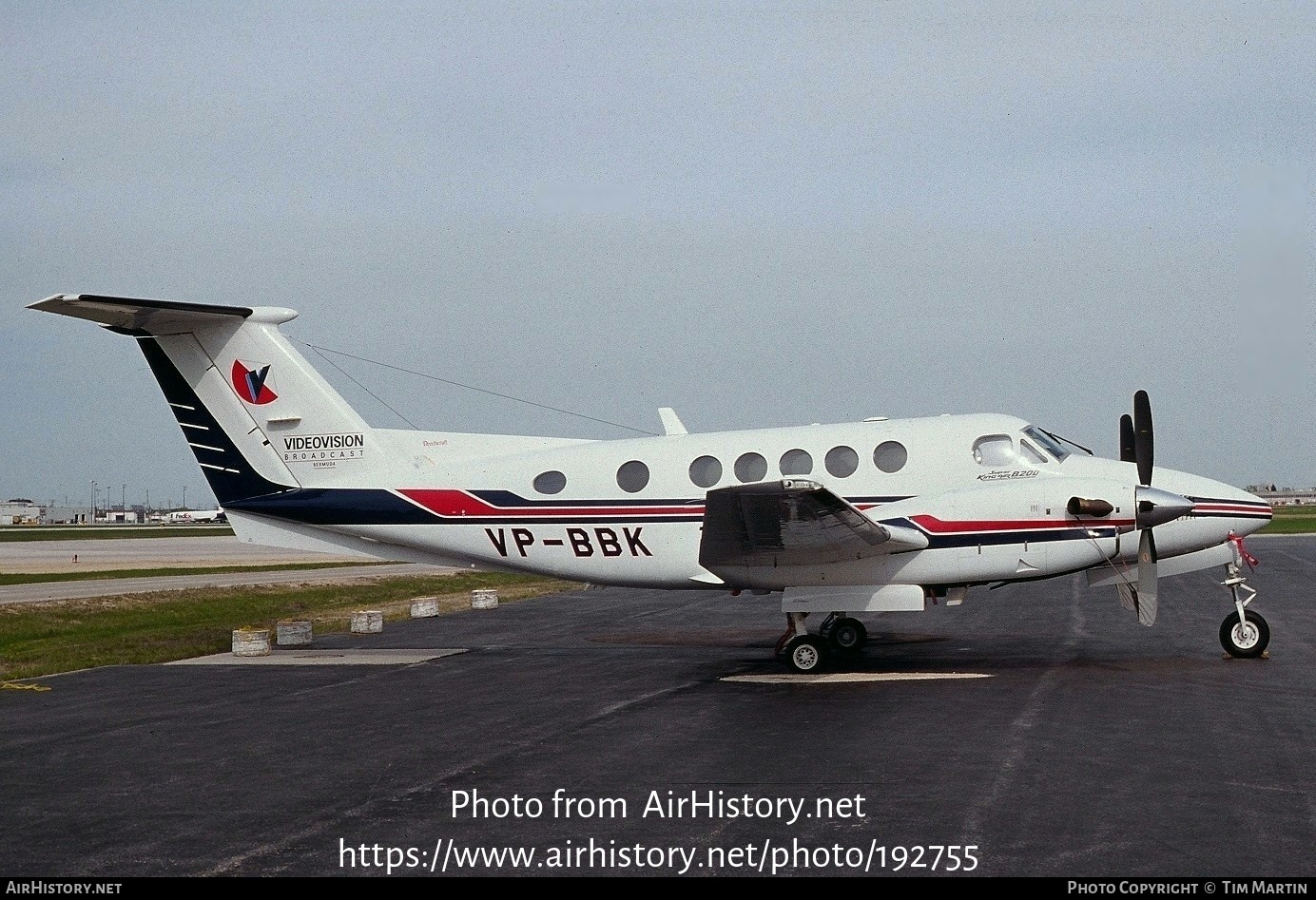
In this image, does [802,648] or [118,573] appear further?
[118,573]

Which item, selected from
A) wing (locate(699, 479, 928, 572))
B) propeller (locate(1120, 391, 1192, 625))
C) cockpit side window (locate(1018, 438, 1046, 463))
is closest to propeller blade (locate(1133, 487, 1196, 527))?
propeller (locate(1120, 391, 1192, 625))

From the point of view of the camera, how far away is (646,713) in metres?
13.1

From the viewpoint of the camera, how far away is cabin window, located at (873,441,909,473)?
17.4m

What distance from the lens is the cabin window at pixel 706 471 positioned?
1770 centimetres

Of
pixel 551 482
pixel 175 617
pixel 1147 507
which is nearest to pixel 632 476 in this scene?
pixel 551 482

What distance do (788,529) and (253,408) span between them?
9.19 m

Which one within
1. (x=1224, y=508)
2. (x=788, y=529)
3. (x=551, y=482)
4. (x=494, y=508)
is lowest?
(x=788, y=529)

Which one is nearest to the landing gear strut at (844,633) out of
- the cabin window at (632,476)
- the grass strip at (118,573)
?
the cabin window at (632,476)

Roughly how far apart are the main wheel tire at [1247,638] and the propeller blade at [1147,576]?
1.35 metres

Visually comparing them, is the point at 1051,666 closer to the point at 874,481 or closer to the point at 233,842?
the point at 874,481

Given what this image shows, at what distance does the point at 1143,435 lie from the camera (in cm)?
1630

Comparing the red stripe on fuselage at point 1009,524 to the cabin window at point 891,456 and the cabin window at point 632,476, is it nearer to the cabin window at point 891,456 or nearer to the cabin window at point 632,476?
the cabin window at point 891,456

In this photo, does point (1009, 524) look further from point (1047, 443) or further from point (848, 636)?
point (848, 636)

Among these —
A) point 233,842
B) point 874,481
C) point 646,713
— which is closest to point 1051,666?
point 874,481
